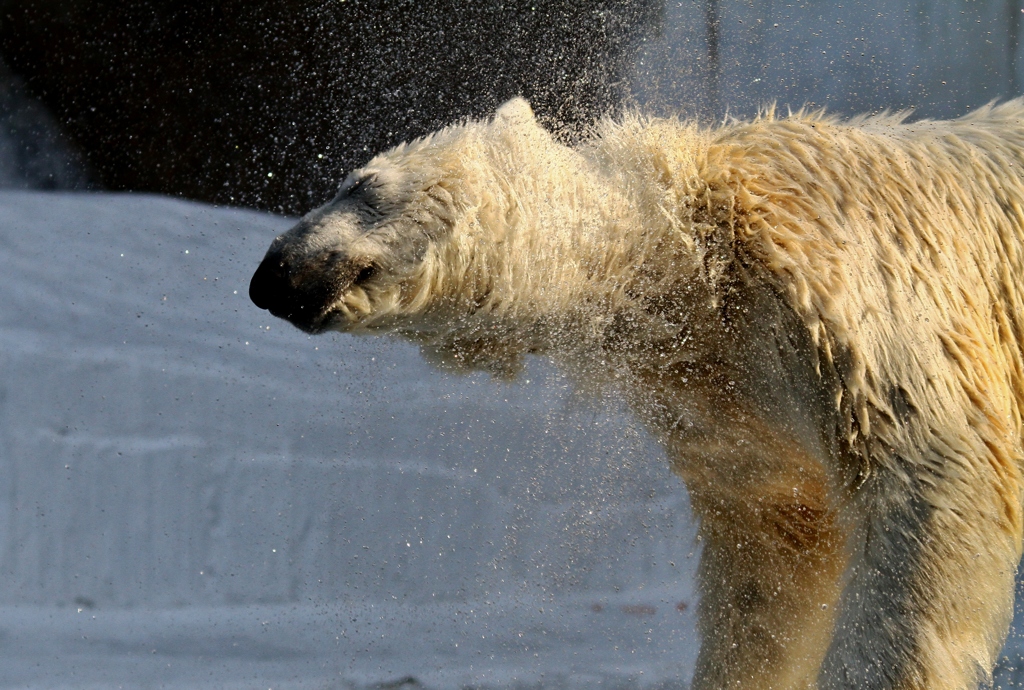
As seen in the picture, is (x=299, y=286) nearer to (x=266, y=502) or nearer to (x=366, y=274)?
(x=366, y=274)

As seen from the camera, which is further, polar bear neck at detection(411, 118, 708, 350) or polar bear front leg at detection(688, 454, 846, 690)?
polar bear front leg at detection(688, 454, 846, 690)

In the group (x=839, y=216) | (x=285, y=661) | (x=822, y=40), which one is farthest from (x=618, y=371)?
(x=822, y=40)

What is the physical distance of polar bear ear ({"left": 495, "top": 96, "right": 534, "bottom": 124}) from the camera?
2068 millimetres

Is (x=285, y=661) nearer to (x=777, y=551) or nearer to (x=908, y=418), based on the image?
(x=777, y=551)

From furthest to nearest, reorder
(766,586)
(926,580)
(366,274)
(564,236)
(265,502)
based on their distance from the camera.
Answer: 1. (265,502)
2. (766,586)
3. (564,236)
4. (926,580)
5. (366,274)

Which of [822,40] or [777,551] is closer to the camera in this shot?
[777,551]

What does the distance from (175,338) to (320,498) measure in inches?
46.7

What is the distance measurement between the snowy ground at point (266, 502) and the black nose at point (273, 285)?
6.51 ft

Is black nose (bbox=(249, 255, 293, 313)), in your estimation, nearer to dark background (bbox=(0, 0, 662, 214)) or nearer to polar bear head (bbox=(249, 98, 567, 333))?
polar bear head (bbox=(249, 98, 567, 333))

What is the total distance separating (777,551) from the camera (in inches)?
96.3

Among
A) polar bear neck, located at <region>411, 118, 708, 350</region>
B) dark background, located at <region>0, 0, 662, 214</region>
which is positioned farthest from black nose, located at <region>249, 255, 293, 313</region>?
dark background, located at <region>0, 0, 662, 214</region>

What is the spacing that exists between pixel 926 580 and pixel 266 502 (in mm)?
3282

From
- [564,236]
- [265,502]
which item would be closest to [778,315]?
[564,236]

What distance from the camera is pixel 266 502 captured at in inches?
169
